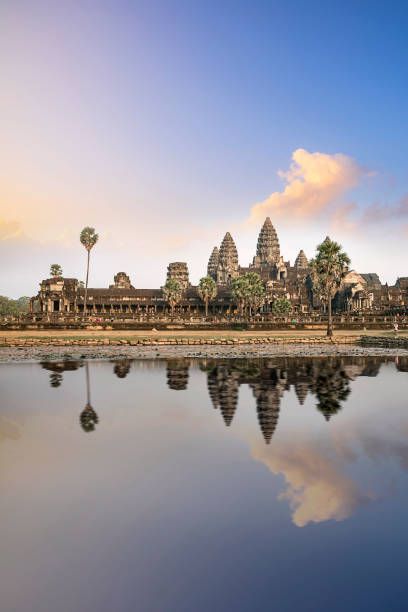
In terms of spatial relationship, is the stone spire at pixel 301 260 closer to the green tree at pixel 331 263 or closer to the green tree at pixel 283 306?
the green tree at pixel 283 306

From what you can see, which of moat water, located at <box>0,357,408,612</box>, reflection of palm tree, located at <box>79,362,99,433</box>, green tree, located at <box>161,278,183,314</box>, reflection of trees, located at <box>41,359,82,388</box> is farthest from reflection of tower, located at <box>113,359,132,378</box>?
green tree, located at <box>161,278,183,314</box>

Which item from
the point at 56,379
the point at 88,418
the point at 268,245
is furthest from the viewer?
the point at 268,245

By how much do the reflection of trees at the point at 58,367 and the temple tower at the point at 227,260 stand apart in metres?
132

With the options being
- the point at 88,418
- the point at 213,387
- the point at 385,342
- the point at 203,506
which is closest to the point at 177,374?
the point at 213,387

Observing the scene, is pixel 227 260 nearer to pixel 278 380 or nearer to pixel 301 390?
pixel 278 380

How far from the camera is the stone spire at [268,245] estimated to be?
554 feet

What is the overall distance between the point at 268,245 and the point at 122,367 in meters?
150

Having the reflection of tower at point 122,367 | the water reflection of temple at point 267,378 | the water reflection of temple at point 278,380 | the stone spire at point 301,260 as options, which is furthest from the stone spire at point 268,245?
the reflection of tower at point 122,367

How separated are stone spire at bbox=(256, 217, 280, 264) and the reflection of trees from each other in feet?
476

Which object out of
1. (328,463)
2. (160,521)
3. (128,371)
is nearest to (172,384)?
(128,371)

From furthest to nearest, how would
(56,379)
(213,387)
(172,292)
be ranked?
(172,292) → (56,379) → (213,387)

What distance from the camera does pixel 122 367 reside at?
2492cm

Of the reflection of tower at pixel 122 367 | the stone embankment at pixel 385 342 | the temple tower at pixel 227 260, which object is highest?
the temple tower at pixel 227 260

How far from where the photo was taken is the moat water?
16.5 ft
